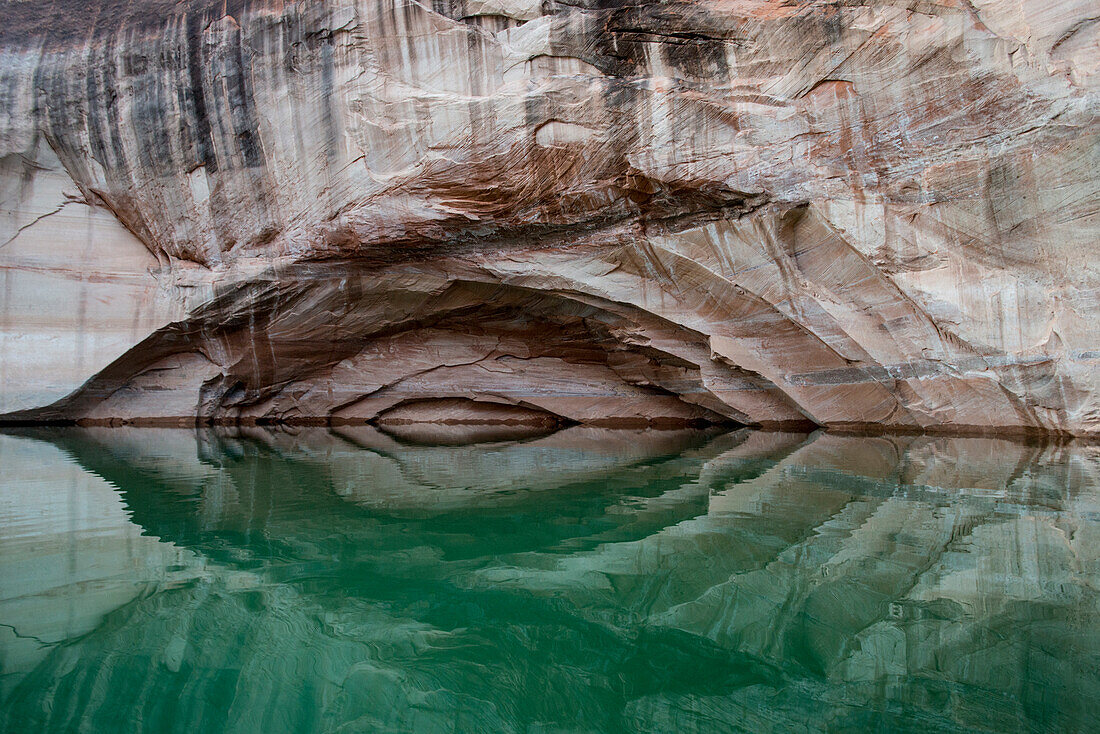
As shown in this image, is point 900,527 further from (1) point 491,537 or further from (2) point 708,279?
(2) point 708,279

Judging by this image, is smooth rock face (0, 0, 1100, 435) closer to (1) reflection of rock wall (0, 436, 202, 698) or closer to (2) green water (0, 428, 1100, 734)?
(2) green water (0, 428, 1100, 734)

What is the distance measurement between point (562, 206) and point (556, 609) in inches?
266

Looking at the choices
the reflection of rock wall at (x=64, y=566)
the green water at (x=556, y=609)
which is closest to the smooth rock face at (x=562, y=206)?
the green water at (x=556, y=609)

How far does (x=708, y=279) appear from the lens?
8.39 metres

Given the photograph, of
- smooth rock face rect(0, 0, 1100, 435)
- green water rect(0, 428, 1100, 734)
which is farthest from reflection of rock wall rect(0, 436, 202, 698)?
smooth rock face rect(0, 0, 1100, 435)

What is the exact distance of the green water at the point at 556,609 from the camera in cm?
155

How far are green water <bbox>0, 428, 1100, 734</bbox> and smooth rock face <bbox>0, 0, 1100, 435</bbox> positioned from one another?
349 cm

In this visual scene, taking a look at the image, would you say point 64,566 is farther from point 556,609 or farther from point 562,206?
point 562,206

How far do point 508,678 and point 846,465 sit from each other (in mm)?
4588

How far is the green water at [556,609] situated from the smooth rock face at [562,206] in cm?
349

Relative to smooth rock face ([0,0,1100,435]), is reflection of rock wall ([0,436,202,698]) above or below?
below

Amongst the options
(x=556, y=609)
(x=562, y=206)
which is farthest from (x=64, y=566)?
(x=562, y=206)

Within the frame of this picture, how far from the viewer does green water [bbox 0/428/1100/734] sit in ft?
5.08

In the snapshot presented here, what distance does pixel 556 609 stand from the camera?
7.06ft
